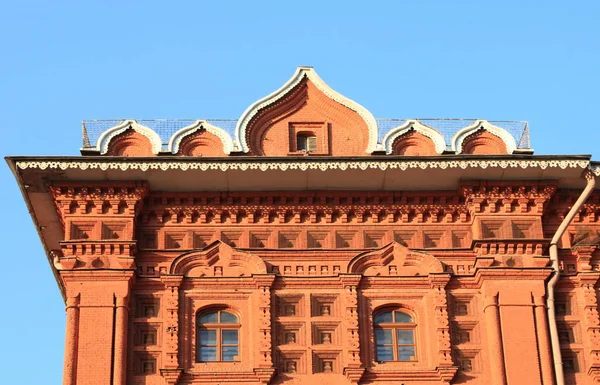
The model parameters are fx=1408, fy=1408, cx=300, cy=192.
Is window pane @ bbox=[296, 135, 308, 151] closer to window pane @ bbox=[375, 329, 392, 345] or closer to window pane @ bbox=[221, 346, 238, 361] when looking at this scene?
window pane @ bbox=[375, 329, 392, 345]

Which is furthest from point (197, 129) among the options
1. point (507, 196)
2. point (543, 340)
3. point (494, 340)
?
point (543, 340)

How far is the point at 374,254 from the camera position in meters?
18.8

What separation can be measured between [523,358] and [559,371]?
47cm

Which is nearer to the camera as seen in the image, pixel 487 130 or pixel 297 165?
pixel 297 165

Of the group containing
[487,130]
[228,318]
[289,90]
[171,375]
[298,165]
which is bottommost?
[171,375]

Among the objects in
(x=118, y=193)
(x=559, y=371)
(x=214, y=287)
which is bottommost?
(x=559, y=371)

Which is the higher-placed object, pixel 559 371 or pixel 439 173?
pixel 439 173

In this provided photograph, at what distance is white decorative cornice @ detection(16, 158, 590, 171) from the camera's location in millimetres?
18406

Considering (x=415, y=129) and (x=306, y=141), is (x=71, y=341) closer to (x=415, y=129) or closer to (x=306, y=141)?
(x=306, y=141)

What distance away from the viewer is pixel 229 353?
1811 centimetres

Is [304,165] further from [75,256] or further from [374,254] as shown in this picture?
[75,256]

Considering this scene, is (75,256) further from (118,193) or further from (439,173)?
(439,173)

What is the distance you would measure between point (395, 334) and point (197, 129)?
3895 millimetres

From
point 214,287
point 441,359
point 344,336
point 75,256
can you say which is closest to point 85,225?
point 75,256
